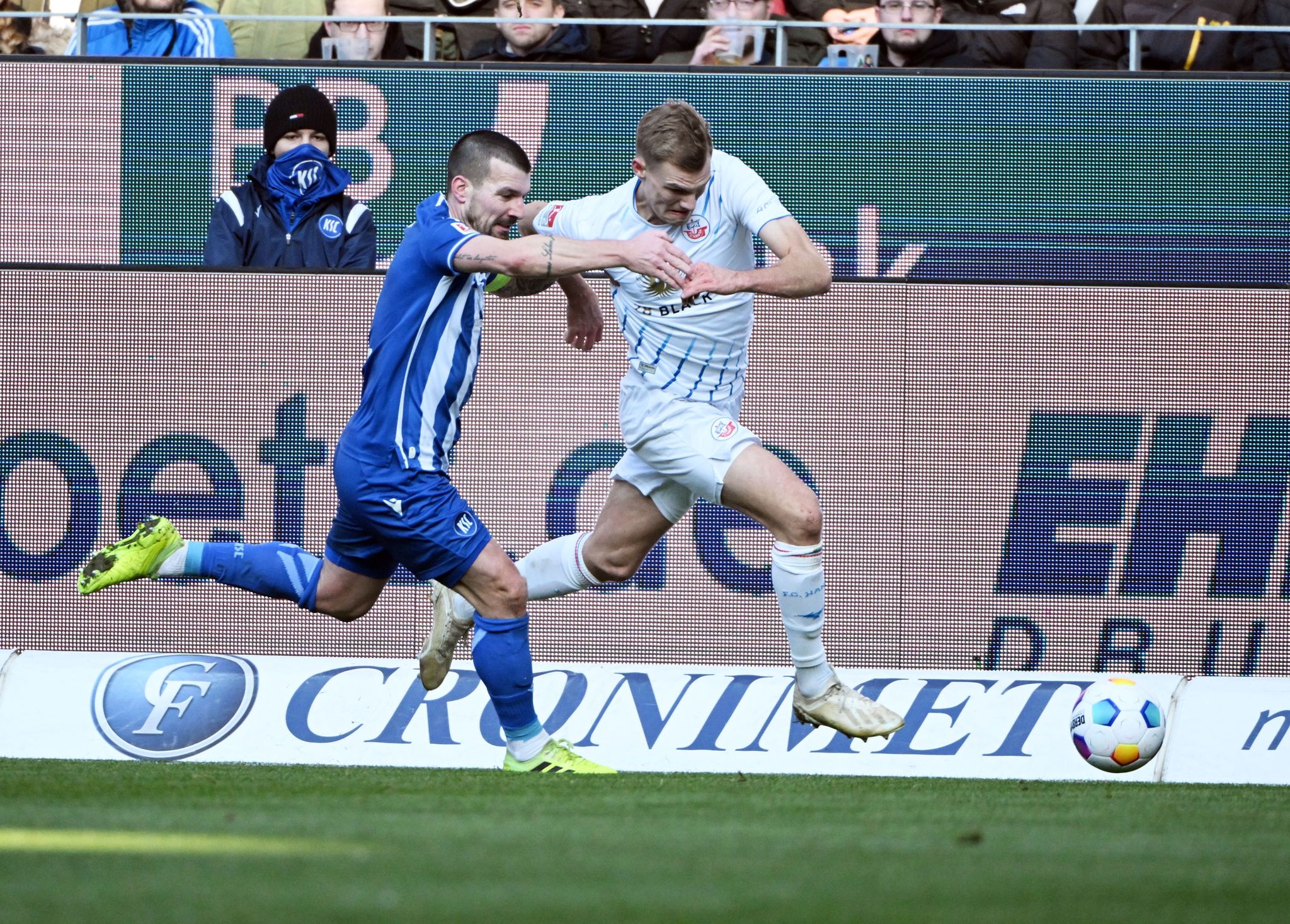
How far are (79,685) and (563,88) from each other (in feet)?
12.6

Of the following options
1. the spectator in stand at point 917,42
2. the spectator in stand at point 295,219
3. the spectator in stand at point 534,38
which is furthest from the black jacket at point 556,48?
the spectator in stand at point 917,42

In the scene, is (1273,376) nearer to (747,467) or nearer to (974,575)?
(974,575)

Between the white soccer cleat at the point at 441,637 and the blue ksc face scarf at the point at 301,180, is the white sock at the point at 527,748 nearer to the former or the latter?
the white soccer cleat at the point at 441,637

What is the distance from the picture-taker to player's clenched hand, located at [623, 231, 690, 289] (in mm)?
5289

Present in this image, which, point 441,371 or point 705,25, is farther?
point 705,25

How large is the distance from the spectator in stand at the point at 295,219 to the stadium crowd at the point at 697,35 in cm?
92

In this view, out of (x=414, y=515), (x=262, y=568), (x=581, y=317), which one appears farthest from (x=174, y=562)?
(x=581, y=317)

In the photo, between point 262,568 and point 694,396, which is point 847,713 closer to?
point 694,396

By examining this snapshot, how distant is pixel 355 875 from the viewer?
2.98m

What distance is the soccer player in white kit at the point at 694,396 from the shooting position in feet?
18.8

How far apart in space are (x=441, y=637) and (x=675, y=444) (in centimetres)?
123

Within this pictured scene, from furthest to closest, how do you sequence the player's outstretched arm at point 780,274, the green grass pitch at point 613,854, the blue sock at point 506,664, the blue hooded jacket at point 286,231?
A: the blue hooded jacket at point 286,231, the blue sock at point 506,664, the player's outstretched arm at point 780,274, the green grass pitch at point 613,854

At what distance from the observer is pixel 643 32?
941 cm

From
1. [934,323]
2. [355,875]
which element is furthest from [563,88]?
[355,875]
